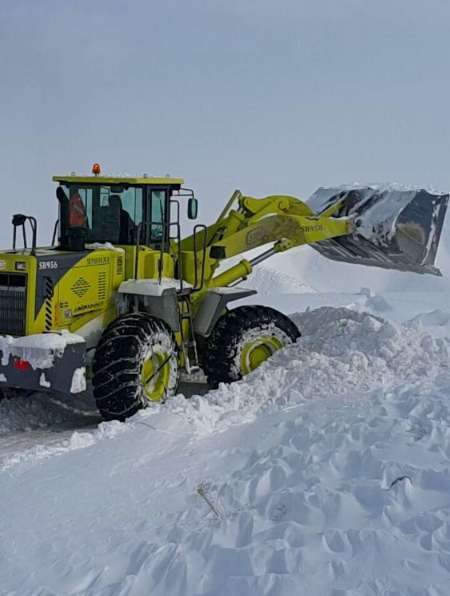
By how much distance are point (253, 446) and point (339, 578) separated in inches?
93.6

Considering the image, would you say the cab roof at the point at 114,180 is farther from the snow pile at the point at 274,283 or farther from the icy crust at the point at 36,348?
the snow pile at the point at 274,283

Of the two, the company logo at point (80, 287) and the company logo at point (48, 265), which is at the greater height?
the company logo at point (48, 265)

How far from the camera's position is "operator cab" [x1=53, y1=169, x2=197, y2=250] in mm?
9344

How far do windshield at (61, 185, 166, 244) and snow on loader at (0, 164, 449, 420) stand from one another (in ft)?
0.04

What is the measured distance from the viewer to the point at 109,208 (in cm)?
937

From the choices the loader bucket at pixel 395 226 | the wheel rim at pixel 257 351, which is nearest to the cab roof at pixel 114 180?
the wheel rim at pixel 257 351

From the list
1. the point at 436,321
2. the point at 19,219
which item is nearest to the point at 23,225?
the point at 19,219

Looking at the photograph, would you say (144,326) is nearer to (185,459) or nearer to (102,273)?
(102,273)

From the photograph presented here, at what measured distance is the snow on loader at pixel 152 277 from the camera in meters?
8.25

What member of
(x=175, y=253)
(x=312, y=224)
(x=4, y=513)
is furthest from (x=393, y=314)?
(x=4, y=513)

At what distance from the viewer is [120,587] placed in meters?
4.89

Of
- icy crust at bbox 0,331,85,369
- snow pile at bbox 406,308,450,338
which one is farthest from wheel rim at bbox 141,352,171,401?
snow pile at bbox 406,308,450,338

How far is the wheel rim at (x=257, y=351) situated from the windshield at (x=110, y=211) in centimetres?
174

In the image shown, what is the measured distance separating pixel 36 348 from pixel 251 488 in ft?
9.18
